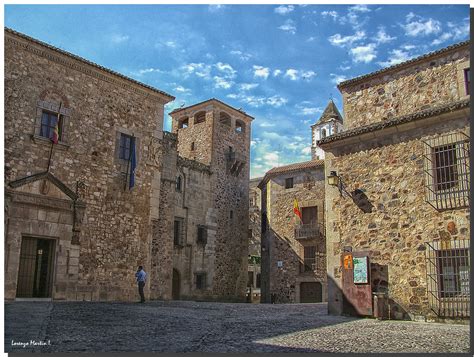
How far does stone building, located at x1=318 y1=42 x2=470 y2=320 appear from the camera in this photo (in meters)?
9.68

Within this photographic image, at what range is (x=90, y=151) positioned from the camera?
560 inches

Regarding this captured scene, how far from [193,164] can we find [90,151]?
9.68 meters

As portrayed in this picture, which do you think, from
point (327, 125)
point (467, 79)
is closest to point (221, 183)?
point (467, 79)

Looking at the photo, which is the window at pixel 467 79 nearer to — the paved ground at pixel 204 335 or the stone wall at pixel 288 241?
the paved ground at pixel 204 335

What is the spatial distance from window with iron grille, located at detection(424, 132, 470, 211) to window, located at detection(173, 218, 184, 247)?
14095 mm

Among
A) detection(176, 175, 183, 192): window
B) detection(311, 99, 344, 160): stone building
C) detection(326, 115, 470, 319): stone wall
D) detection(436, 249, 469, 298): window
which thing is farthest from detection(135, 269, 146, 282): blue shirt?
detection(311, 99, 344, 160): stone building

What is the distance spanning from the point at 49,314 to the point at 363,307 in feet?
21.0

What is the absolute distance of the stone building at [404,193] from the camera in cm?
968

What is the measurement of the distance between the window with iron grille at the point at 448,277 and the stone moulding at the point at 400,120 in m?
2.62

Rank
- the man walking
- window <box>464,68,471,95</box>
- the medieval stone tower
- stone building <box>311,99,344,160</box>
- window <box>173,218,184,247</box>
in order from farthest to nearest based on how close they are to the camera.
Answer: stone building <box>311,99,344,160</box>
the medieval stone tower
window <box>173,218,184,247</box>
the man walking
window <box>464,68,471,95</box>

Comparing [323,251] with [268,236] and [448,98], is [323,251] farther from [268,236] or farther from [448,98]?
[448,98]

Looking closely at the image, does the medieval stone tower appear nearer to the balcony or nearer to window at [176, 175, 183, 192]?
window at [176, 175, 183, 192]

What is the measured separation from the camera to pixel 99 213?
1418cm

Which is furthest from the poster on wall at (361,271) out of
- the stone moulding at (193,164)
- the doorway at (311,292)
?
the doorway at (311,292)
